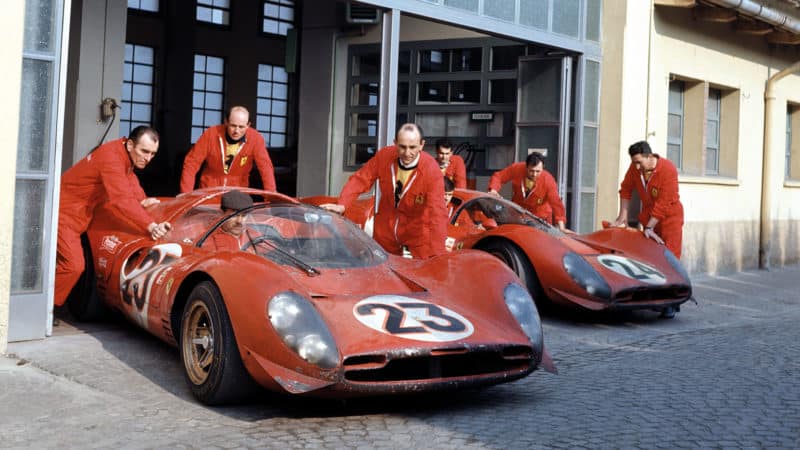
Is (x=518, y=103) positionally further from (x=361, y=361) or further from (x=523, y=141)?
(x=361, y=361)

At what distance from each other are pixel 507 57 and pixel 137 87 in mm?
11046

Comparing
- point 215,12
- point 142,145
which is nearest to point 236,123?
point 142,145

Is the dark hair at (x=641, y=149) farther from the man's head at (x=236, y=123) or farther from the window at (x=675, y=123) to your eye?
the window at (x=675, y=123)

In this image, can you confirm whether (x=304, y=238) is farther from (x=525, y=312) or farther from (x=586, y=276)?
(x=586, y=276)

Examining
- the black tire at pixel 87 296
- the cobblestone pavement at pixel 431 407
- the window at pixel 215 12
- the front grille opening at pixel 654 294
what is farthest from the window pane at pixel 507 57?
the window at pixel 215 12

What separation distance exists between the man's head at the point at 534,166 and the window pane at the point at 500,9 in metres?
1.77

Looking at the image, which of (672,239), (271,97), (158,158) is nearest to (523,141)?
(672,239)

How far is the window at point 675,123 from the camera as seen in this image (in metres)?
14.7

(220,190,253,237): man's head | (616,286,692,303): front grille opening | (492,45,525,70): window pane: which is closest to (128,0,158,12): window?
(492,45,525,70): window pane

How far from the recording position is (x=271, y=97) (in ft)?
80.9

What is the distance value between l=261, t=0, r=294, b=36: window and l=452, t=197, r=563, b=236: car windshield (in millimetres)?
16097

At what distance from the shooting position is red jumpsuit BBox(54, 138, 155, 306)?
22.4 feet

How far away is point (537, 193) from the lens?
1088 centimetres

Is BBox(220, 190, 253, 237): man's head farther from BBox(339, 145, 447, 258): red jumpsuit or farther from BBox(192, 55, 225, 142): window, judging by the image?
BBox(192, 55, 225, 142): window
